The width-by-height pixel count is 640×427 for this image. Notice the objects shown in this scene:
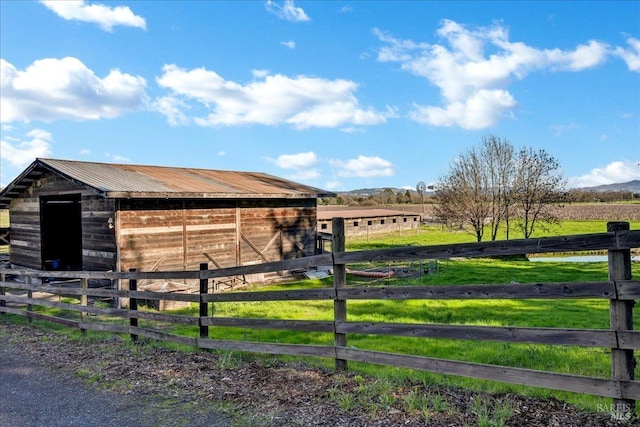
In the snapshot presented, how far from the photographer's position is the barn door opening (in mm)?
17500

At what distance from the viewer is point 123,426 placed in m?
4.52

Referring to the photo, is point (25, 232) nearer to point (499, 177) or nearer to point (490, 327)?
point (490, 327)

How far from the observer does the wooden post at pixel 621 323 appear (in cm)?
382

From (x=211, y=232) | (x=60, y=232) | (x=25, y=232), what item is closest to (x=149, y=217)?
(x=211, y=232)

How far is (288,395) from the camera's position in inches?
195

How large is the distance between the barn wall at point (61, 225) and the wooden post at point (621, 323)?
13.5 metres

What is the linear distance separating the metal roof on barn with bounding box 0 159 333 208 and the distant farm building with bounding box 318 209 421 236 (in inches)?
709

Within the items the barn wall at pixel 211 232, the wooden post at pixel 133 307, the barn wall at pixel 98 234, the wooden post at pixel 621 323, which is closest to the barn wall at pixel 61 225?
the barn wall at pixel 98 234

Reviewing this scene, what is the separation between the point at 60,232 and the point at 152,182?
609 cm

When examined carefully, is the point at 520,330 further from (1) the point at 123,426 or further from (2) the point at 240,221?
(2) the point at 240,221

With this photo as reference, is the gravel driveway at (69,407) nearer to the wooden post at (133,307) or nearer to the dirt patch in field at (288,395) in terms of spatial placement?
the dirt patch in field at (288,395)

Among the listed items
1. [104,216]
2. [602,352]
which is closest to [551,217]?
[602,352]

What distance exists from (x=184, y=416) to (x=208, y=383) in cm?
86

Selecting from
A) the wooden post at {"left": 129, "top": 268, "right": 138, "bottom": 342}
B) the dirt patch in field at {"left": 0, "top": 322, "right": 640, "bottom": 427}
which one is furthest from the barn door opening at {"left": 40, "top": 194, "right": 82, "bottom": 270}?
the dirt patch in field at {"left": 0, "top": 322, "right": 640, "bottom": 427}
